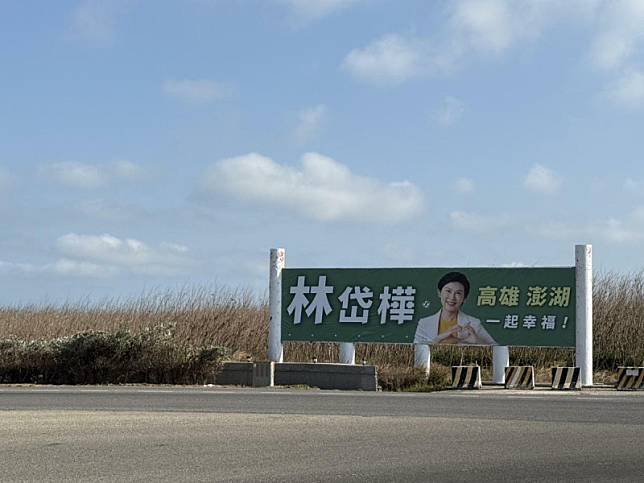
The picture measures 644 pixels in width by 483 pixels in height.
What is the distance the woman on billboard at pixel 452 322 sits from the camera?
29500 mm

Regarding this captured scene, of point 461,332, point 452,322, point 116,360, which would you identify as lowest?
point 116,360

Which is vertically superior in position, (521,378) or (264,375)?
(521,378)

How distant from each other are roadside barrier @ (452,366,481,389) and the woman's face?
3134 millimetres

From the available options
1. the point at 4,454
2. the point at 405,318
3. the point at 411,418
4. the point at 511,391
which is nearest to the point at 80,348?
the point at 405,318

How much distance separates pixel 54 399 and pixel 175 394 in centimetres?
265

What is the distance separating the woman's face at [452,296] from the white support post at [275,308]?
486cm

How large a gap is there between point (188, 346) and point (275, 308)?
381 cm

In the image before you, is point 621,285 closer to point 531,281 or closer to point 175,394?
point 531,281

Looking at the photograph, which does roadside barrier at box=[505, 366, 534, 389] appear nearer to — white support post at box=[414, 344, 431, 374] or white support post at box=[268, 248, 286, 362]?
white support post at box=[414, 344, 431, 374]

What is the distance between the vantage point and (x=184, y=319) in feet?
123

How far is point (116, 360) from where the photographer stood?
28.1 metres

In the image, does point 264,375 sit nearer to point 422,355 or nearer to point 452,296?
point 422,355

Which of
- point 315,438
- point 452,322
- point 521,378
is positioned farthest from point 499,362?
point 315,438

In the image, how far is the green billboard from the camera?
94.8ft
